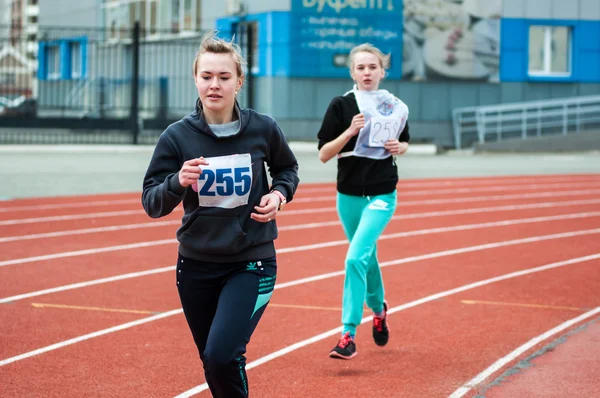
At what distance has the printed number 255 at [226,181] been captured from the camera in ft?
14.4

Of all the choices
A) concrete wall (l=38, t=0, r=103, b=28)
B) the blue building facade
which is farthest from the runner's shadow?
concrete wall (l=38, t=0, r=103, b=28)

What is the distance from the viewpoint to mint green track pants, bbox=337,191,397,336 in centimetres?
664

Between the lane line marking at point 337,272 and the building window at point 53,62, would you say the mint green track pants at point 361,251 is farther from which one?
the building window at point 53,62

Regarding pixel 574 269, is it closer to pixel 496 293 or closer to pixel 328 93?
pixel 496 293

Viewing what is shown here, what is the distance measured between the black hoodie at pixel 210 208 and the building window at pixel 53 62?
4525cm

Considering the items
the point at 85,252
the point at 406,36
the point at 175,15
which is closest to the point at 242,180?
the point at 85,252

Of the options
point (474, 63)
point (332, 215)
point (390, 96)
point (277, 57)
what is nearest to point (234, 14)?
point (277, 57)

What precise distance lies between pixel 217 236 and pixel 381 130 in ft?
8.49

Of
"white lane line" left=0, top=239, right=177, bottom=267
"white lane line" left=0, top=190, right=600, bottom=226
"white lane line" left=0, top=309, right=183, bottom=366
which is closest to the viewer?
"white lane line" left=0, top=309, right=183, bottom=366

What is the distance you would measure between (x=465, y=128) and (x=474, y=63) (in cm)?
210

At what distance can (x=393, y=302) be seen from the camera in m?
8.70

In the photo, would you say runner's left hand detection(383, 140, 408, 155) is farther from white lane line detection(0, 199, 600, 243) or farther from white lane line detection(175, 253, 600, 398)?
white lane line detection(0, 199, 600, 243)

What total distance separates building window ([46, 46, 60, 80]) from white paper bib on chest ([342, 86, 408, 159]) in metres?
43.1

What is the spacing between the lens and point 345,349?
6.58 meters
